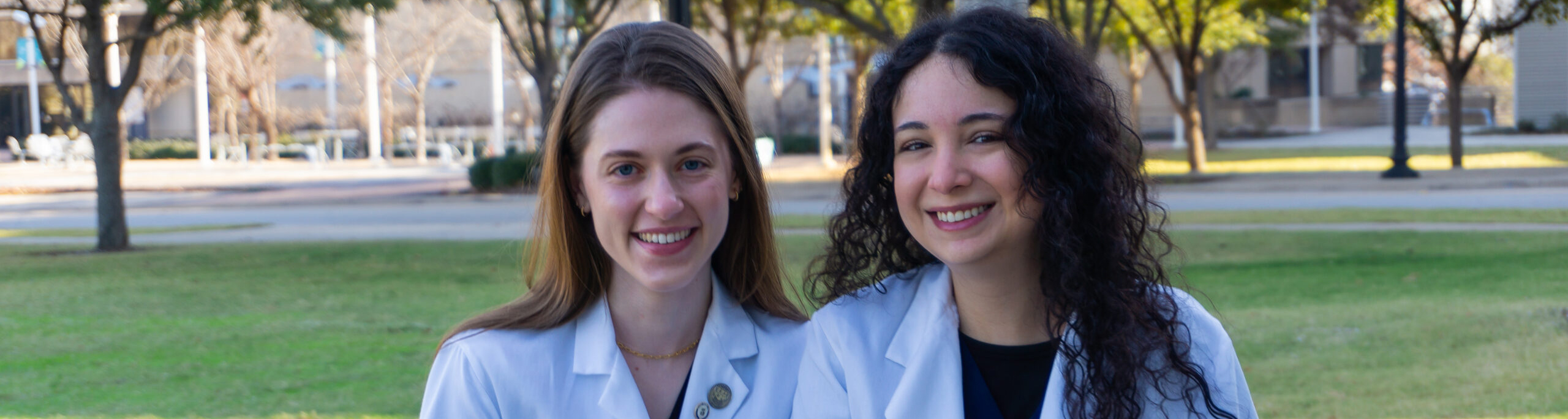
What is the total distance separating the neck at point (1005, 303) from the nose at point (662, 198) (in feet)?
1.79

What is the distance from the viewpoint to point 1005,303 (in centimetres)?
242

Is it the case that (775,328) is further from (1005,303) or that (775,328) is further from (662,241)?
(1005,303)

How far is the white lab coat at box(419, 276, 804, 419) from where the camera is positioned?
244 centimetres

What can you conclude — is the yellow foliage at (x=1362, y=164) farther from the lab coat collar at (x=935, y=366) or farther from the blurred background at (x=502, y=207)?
the lab coat collar at (x=935, y=366)

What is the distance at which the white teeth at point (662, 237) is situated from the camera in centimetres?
244

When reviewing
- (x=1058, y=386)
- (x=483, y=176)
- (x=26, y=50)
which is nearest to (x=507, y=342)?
(x=1058, y=386)

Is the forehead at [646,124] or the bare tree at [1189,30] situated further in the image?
the bare tree at [1189,30]

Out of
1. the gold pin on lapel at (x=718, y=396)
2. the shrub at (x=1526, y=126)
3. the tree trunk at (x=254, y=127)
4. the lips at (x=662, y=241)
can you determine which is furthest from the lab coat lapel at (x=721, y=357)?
the shrub at (x=1526, y=126)

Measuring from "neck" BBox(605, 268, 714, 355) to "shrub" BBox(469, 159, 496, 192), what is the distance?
20697 mm

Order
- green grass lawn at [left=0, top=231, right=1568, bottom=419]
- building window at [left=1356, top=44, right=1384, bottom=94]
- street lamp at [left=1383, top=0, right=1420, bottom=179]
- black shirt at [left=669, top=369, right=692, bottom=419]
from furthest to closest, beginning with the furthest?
building window at [left=1356, top=44, right=1384, bottom=94] < street lamp at [left=1383, top=0, right=1420, bottom=179] < green grass lawn at [left=0, top=231, right=1568, bottom=419] < black shirt at [left=669, top=369, right=692, bottom=419]

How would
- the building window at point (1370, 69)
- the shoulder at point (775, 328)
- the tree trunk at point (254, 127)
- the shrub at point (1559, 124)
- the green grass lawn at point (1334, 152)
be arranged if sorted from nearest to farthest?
the shoulder at point (775, 328) < the green grass lawn at point (1334, 152) < the shrub at point (1559, 124) < the tree trunk at point (254, 127) < the building window at point (1370, 69)

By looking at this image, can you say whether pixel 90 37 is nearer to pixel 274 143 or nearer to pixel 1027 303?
pixel 1027 303

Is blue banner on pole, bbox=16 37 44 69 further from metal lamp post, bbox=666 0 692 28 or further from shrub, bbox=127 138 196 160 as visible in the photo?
metal lamp post, bbox=666 0 692 28

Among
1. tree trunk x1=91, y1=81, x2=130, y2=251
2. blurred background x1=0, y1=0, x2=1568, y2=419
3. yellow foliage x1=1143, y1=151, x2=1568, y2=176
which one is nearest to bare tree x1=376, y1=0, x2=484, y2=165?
blurred background x1=0, y1=0, x2=1568, y2=419
